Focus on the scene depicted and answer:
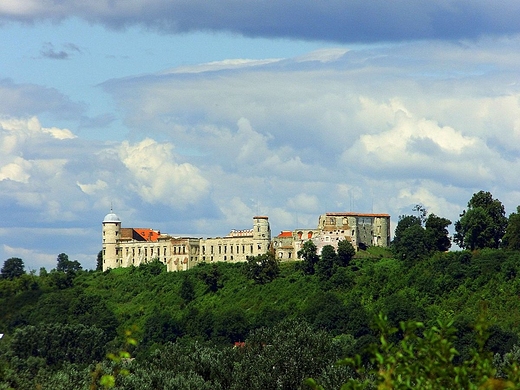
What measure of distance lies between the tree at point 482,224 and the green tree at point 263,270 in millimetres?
20633

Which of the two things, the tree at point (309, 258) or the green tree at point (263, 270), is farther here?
the green tree at point (263, 270)

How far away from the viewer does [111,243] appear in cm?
14150

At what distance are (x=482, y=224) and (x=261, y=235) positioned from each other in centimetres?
2839

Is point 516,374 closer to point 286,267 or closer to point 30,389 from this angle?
point 30,389

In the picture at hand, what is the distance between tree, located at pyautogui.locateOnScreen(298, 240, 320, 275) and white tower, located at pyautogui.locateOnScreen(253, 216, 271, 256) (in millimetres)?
9761

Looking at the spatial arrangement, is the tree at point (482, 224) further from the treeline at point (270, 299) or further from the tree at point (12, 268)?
the tree at point (12, 268)

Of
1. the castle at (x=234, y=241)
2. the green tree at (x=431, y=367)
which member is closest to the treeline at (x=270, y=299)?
the castle at (x=234, y=241)

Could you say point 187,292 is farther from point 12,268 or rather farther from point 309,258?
point 12,268

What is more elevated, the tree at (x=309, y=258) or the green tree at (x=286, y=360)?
the tree at (x=309, y=258)

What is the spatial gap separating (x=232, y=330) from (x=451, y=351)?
95.7 m

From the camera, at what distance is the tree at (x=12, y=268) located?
156 metres

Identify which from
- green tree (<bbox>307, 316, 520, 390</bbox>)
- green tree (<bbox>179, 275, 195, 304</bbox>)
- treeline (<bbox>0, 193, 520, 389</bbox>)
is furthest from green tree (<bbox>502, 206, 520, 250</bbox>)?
green tree (<bbox>307, 316, 520, 390</bbox>)

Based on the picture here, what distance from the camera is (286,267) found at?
413 ft

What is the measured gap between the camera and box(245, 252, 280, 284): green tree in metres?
122
